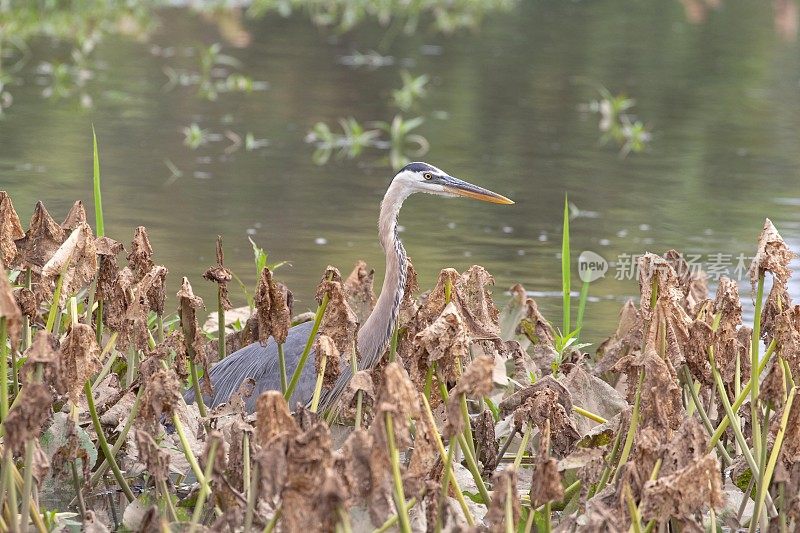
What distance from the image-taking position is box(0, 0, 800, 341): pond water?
8398 millimetres

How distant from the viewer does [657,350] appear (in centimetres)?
374

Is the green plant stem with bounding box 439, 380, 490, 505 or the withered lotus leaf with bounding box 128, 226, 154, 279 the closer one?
the green plant stem with bounding box 439, 380, 490, 505

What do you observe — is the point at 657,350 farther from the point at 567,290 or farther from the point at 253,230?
the point at 253,230

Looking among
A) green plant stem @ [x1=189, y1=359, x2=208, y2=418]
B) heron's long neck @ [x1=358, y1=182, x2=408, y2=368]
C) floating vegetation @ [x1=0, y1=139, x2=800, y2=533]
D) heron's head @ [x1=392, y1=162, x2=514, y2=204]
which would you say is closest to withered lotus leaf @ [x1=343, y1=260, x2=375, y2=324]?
heron's long neck @ [x1=358, y1=182, x2=408, y2=368]

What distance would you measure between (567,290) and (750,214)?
178 inches

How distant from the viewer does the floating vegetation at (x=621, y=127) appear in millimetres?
12031

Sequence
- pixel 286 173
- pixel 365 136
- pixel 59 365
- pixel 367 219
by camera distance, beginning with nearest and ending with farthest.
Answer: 1. pixel 59 365
2. pixel 367 219
3. pixel 286 173
4. pixel 365 136

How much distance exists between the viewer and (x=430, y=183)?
5.37 metres

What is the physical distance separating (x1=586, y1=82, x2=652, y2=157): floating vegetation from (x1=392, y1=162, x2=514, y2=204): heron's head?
21.0 feet

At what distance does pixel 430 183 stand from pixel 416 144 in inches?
249

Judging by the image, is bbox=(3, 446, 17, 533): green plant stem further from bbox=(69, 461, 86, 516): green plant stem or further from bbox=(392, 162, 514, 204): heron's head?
bbox=(392, 162, 514, 204): heron's head

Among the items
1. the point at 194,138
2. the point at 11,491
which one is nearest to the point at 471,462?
the point at 11,491

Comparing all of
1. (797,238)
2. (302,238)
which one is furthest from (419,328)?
(797,238)

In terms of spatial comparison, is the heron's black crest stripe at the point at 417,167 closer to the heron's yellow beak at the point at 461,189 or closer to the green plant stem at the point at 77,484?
the heron's yellow beak at the point at 461,189
